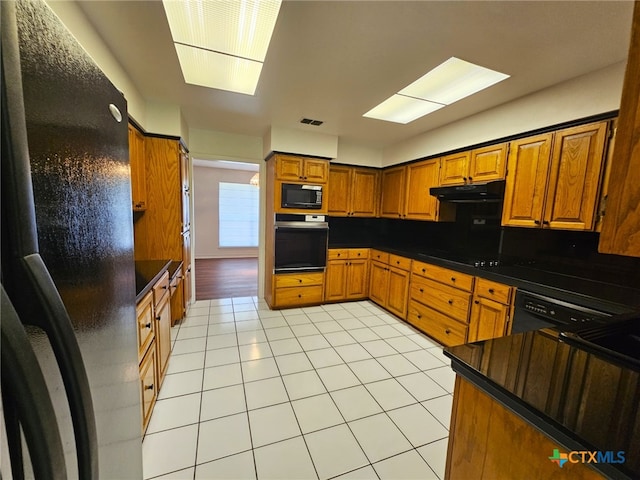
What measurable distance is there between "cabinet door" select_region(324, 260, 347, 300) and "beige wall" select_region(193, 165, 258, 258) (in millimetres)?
4303

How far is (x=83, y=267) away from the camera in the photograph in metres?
0.60

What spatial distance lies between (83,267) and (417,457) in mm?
1850

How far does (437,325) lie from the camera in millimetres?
2861

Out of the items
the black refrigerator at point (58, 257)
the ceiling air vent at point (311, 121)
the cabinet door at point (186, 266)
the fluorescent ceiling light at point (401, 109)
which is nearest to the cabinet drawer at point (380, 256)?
the fluorescent ceiling light at point (401, 109)

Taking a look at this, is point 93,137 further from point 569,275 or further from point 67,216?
point 569,275

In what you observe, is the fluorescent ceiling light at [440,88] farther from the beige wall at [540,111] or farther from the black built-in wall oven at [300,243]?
the black built-in wall oven at [300,243]

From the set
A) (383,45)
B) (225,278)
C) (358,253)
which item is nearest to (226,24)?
(383,45)

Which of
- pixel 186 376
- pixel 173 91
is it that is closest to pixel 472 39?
pixel 173 91

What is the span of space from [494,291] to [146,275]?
8.86 ft

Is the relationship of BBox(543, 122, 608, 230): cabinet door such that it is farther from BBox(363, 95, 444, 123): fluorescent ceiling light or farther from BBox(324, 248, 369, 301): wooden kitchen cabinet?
BBox(324, 248, 369, 301): wooden kitchen cabinet

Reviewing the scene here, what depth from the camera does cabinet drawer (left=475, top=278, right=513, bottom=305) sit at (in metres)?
2.12

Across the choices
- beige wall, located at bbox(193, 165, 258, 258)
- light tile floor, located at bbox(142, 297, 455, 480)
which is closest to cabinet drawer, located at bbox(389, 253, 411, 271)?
light tile floor, located at bbox(142, 297, 455, 480)

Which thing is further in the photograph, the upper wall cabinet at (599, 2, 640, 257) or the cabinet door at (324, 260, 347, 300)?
the cabinet door at (324, 260, 347, 300)

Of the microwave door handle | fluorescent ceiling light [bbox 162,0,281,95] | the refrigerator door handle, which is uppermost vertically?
fluorescent ceiling light [bbox 162,0,281,95]
